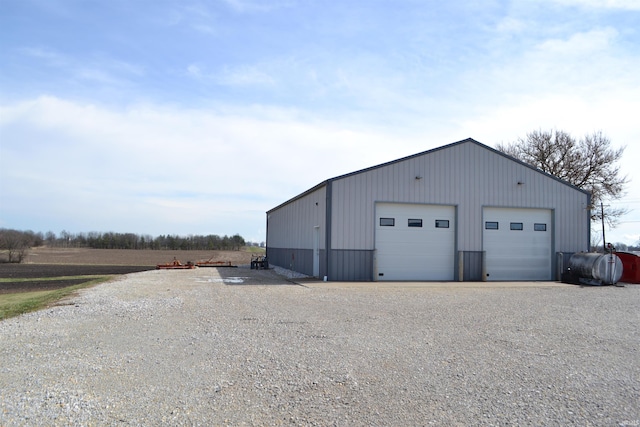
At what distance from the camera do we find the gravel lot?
477cm

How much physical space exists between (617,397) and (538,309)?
702cm

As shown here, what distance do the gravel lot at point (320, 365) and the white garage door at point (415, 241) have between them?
24.4 feet

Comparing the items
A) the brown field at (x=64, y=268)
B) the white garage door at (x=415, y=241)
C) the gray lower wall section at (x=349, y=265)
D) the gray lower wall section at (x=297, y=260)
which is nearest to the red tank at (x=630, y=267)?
the white garage door at (x=415, y=241)

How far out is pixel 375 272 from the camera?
1930 cm

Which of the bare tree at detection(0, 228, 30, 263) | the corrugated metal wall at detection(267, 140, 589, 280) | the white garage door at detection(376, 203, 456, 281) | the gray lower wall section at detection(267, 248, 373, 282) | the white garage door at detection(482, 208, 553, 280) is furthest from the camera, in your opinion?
the bare tree at detection(0, 228, 30, 263)

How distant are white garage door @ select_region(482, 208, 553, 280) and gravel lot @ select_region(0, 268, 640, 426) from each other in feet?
29.1

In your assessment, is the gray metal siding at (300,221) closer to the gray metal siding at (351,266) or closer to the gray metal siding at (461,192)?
the gray metal siding at (351,266)

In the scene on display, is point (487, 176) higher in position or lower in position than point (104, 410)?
higher

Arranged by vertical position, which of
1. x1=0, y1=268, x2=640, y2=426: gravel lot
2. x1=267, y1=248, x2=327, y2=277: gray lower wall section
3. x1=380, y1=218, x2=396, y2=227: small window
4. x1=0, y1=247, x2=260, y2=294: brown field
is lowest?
x1=0, y1=247, x2=260, y2=294: brown field

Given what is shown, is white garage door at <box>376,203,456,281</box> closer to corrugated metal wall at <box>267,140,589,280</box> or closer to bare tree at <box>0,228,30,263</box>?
corrugated metal wall at <box>267,140,589,280</box>

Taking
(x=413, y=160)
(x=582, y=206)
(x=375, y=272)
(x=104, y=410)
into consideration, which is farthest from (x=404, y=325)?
(x=582, y=206)

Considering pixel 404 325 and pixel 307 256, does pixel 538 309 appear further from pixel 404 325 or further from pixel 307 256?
pixel 307 256

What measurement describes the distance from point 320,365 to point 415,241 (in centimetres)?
1425

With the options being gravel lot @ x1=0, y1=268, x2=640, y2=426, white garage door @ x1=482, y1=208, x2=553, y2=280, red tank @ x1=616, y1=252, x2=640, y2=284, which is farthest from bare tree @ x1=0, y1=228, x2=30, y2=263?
red tank @ x1=616, y1=252, x2=640, y2=284
